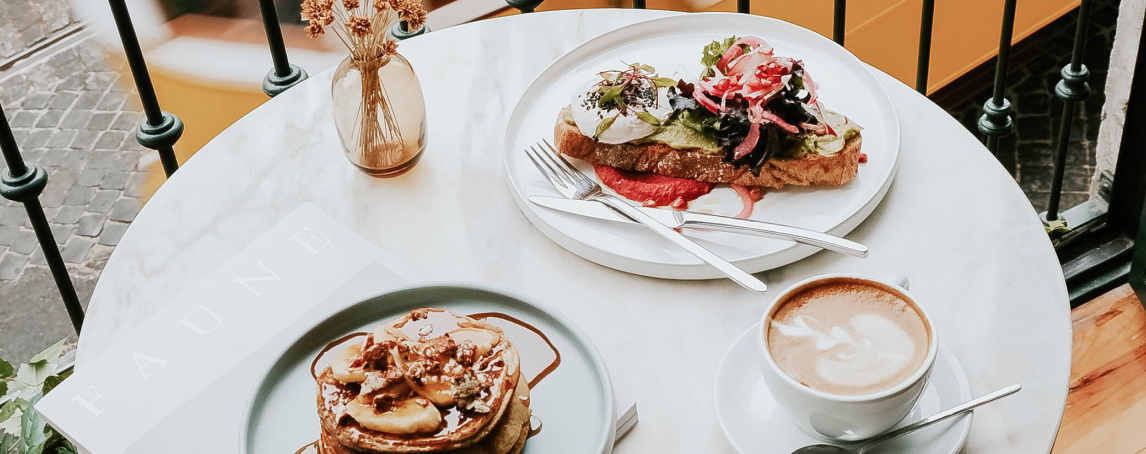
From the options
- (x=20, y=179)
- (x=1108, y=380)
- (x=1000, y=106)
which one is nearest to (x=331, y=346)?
(x=20, y=179)

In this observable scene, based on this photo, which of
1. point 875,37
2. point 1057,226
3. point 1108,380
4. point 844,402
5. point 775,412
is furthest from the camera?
point 875,37

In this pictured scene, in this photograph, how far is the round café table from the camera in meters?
0.84

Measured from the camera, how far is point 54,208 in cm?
330

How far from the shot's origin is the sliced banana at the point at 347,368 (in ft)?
2.47

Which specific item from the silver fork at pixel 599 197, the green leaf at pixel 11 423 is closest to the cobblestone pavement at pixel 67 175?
the green leaf at pixel 11 423

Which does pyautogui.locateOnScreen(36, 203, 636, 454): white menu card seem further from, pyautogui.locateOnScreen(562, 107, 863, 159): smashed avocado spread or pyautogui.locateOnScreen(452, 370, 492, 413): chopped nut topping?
pyautogui.locateOnScreen(562, 107, 863, 159): smashed avocado spread

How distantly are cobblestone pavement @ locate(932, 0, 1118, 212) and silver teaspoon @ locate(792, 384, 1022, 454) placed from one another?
8.36 ft

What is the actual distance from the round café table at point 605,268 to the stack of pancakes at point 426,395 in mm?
134

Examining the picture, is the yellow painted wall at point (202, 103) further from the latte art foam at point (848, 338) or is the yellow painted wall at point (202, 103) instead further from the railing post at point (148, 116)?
the latte art foam at point (848, 338)

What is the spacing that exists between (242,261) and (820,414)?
24.7 inches

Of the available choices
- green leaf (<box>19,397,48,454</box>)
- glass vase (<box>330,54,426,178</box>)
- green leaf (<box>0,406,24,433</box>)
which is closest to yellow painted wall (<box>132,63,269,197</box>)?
green leaf (<box>0,406,24,433</box>)

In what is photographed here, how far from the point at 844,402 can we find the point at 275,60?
42.3 inches

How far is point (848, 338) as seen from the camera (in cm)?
75

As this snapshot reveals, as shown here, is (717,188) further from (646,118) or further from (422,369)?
(422,369)
